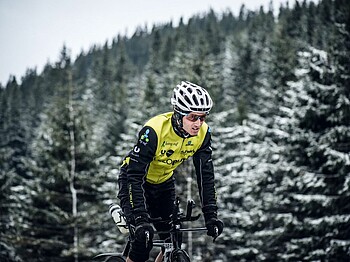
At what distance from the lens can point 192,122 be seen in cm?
462

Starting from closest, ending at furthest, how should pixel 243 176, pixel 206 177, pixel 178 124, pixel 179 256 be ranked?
pixel 179 256 < pixel 178 124 < pixel 206 177 < pixel 243 176

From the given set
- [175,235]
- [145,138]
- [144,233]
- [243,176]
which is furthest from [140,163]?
[243,176]

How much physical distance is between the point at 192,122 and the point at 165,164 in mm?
629

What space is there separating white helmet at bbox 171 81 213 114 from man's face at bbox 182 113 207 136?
7cm

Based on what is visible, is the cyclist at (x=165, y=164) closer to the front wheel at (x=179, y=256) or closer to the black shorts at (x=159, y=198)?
the black shorts at (x=159, y=198)

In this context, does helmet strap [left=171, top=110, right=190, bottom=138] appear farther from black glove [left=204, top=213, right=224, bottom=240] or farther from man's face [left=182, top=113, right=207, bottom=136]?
black glove [left=204, top=213, right=224, bottom=240]

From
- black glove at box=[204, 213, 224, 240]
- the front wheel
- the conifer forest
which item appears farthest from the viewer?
the conifer forest

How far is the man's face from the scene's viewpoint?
4.59 metres

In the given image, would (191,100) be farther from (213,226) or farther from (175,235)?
(175,235)

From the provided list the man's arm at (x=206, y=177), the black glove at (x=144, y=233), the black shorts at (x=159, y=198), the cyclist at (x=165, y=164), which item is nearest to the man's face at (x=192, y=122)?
the cyclist at (x=165, y=164)

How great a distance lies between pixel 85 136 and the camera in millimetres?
25750

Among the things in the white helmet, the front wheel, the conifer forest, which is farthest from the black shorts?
the conifer forest

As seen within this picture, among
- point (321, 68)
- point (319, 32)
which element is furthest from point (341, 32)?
point (319, 32)

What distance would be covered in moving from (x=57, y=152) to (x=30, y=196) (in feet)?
9.35
